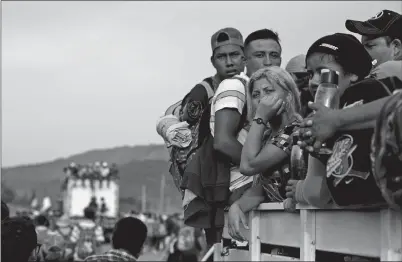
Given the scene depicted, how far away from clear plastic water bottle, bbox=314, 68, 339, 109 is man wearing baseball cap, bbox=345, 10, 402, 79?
82cm

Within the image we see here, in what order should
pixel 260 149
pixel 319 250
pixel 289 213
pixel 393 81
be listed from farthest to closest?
pixel 260 149
pixel 289 213
pixel 319 250
pixel 393 81

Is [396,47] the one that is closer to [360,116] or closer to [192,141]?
[360,116]

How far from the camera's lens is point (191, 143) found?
20.1ft

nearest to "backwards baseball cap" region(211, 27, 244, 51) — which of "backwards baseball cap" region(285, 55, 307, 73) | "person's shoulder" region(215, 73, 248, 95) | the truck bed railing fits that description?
"backwards baseball cap" region(285, 55, 307, 73)

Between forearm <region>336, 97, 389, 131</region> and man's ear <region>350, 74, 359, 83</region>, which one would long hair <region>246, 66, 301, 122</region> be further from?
forearm <region>336, 97, 389, 131</region>

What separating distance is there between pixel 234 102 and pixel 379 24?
1218 millimetres

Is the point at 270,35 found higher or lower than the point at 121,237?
higher

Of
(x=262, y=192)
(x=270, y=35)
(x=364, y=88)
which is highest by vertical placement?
(x=270, y=35)

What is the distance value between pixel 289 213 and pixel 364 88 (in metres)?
0.85

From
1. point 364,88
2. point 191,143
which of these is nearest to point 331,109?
point 364,88

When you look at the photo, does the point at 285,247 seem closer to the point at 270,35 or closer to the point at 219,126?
the point at 219,126

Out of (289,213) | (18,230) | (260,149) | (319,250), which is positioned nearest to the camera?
(319,250)

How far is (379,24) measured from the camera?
446 cm

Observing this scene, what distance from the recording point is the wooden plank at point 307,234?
366 cm
